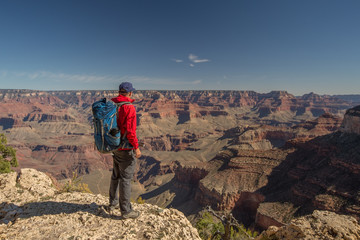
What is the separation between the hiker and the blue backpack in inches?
9.3

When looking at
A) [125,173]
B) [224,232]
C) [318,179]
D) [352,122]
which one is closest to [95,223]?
[125,173]

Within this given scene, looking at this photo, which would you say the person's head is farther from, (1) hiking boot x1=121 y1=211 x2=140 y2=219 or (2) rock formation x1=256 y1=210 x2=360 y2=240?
(2) rock formation x1=256 y1=210 x2=360 y2=240

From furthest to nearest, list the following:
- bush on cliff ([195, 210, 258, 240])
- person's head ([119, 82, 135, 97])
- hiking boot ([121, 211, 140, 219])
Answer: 1. bush on cliff ([195, 210, 258, 240])
2. person's head ([119, 82, 135, 97])
3. hiking boot ([121, 211, 140, 219])

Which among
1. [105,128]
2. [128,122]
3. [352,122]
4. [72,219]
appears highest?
[128,122]

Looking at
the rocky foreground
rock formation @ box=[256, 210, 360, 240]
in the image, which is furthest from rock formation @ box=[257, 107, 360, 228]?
the rocky foreground

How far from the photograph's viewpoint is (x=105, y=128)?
191 inches

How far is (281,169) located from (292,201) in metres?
11.6

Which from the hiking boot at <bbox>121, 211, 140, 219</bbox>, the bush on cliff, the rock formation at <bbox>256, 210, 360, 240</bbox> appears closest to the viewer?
the rock formation at <bbox>256, 210, 360, 240</bbox>

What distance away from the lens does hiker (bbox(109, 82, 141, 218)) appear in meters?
5.14

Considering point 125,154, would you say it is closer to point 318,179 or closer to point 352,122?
point 318,179

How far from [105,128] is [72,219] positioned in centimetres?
301

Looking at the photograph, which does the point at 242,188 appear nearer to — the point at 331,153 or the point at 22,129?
the point at 331,153

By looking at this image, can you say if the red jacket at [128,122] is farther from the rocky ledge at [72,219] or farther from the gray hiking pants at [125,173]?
the rocky ledge at [72,219]

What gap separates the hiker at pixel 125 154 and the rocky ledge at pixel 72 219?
54cm
